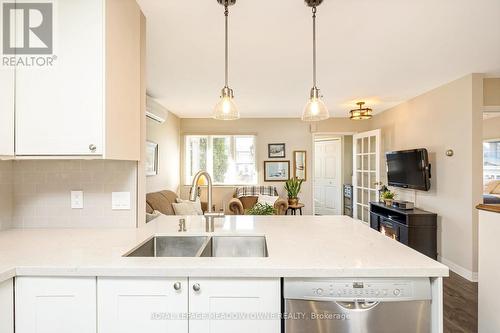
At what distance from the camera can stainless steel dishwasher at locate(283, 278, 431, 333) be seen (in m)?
Result: 1.07

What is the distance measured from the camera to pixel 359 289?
42.1 inches

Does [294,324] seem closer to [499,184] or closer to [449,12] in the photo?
[449,12]

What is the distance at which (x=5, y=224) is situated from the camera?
1656 millimetres

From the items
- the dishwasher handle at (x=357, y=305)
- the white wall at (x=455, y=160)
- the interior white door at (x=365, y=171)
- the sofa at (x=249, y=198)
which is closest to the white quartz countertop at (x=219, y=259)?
the dishwasher handle at (x=357, y=305)

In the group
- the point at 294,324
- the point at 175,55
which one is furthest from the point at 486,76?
the point at 294,324

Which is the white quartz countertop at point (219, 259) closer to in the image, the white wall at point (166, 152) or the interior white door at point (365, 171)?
the white wall at point (166, 152)

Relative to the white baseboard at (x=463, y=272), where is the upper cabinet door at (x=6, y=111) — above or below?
above

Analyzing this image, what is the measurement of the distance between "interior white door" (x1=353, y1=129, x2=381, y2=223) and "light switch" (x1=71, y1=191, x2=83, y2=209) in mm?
4387

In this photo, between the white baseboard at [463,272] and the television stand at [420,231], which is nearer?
the white baseboard at [463,272]

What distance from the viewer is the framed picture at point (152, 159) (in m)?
4.10

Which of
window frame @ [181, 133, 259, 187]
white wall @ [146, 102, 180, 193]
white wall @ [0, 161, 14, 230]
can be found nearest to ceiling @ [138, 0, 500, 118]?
white wall @ [146, 102, 180, 193]

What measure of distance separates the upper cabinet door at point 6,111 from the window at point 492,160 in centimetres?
786

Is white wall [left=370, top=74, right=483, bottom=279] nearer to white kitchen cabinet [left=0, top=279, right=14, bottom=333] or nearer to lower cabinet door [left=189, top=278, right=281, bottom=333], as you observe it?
lower cabinet door [left=189, top=278, right=281, bottom=333]

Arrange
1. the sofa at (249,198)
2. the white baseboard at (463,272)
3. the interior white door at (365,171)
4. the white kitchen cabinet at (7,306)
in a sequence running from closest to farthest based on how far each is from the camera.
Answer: the white kitchen cabinet at (7,306) → the white baseboard at (463,272) → the interior white door at (365,171) → the sofa at (249,198)
